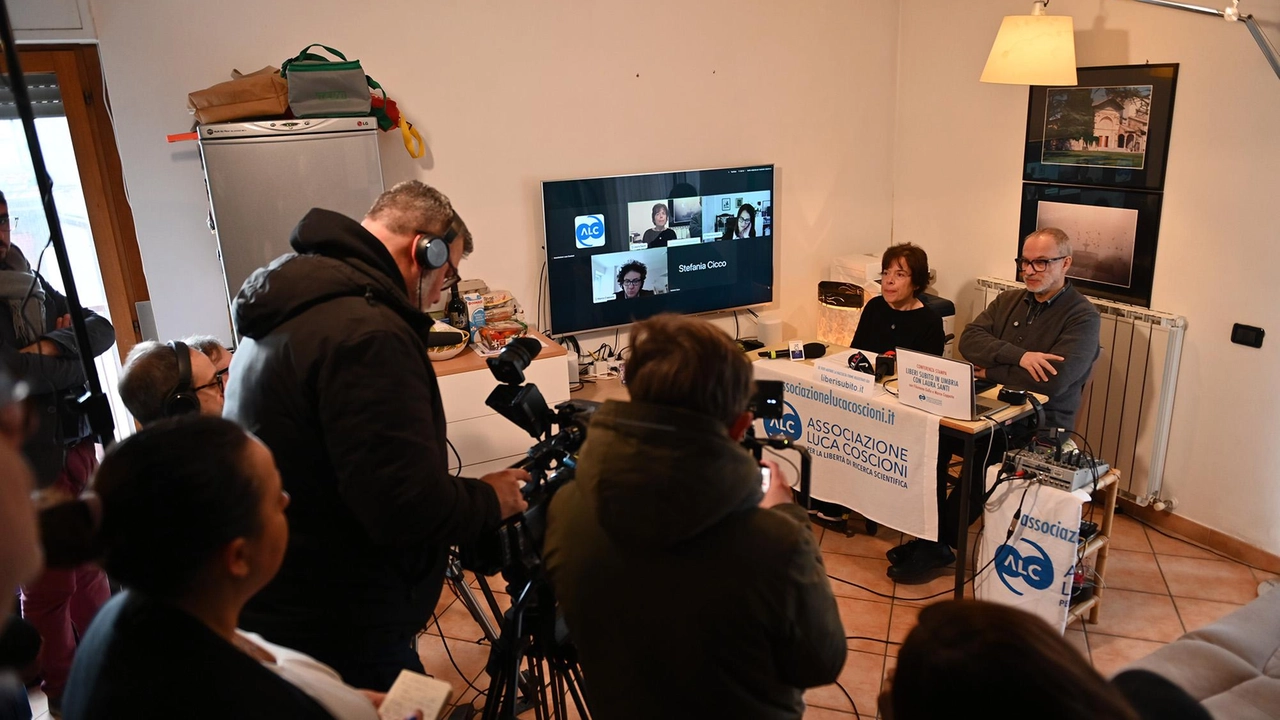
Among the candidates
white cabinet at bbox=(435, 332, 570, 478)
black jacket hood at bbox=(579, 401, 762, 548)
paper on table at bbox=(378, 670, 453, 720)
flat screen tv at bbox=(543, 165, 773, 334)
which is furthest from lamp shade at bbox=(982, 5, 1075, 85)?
paper on table at bbox=(378, 670, 453, 720)

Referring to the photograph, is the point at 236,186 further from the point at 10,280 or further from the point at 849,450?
the point at 849,450

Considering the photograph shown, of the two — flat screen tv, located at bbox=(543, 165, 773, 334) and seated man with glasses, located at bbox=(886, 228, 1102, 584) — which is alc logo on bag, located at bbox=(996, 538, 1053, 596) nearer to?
seated man with glasses, located at bbox=(886, 228, 1102, 584)

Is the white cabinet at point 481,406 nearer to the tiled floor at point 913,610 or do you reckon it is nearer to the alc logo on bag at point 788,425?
the tiled floor at point 913,610

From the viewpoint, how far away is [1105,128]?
12.2 ft

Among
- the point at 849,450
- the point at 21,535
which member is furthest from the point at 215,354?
the point at 849,450

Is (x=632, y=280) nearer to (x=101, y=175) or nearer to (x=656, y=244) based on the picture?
(x=656, y=244)

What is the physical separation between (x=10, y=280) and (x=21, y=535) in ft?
7.07

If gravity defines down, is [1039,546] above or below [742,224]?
below

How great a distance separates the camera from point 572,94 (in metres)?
4.08

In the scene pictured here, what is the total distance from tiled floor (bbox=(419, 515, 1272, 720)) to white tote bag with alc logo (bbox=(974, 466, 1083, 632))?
28cm

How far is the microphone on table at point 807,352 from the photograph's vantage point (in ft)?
11.8

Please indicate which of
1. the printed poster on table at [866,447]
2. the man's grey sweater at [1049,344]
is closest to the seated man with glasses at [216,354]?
the printed poster on table at [866,447]

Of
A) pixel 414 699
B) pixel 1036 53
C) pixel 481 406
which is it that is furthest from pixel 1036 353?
pixel 414 699

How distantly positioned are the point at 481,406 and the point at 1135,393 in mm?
2846
